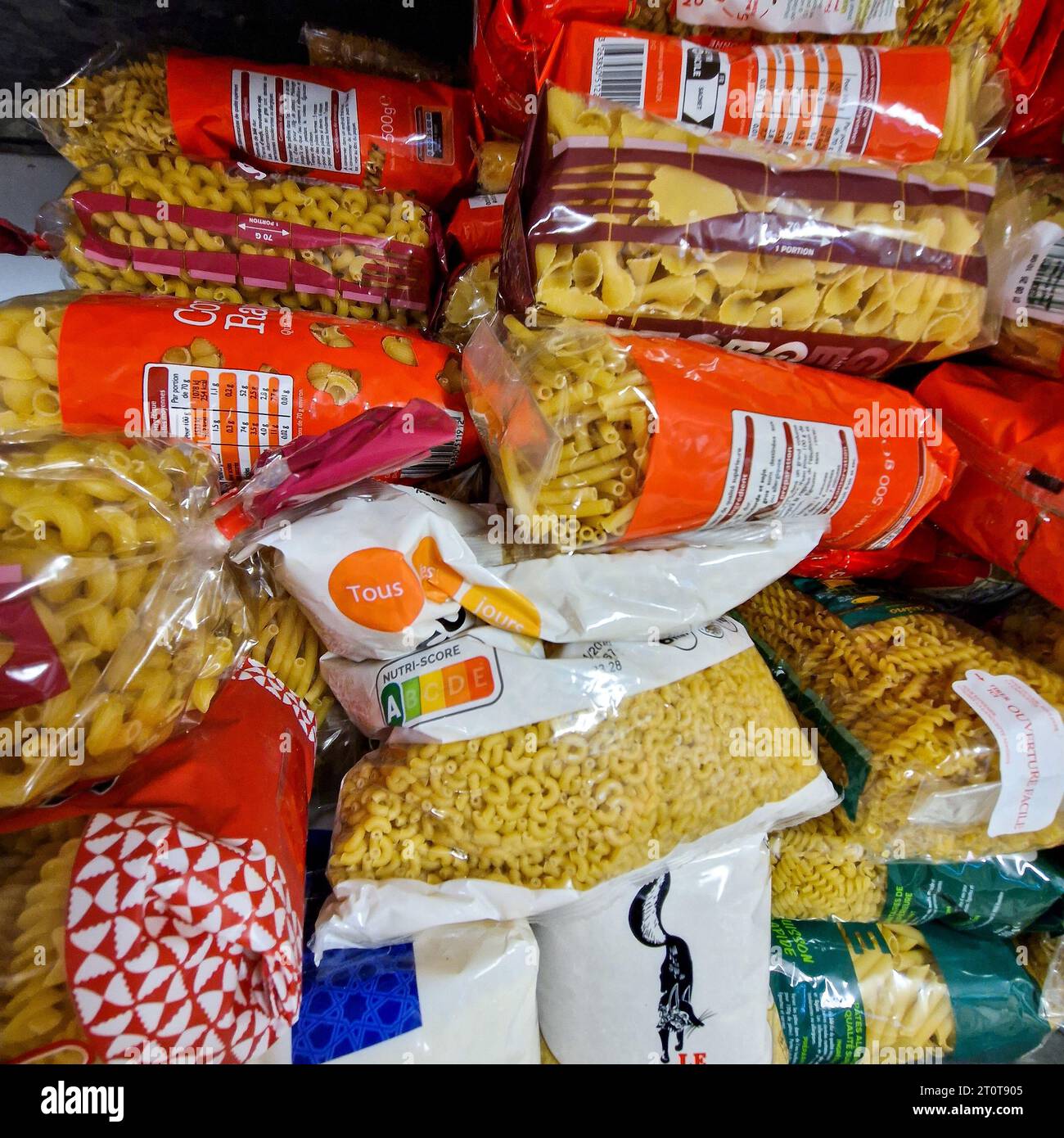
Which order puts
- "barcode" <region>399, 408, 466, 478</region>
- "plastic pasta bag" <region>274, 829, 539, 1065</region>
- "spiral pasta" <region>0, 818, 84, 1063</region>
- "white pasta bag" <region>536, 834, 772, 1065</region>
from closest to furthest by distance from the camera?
"spiral pasta" <region>0, 818, 84, 1063</region> → "plastic pasta bag" <region>274, 829, 539, 1065</region> → "white pasta bag" <region>536, 834, 772, 1065</region> → "barcode" <region>399, 408, 466, 478</region>

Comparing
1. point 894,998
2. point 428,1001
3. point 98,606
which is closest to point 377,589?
point 98,606

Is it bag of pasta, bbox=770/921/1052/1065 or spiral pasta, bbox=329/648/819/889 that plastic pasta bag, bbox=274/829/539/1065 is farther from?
bag of pasta, bbox=770/921/1052/1065

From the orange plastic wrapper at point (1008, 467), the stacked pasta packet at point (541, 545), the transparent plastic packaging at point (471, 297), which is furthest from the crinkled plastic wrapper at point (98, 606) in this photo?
the orange plastic wrapper at point (1008, 467)

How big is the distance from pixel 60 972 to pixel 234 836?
0.13m

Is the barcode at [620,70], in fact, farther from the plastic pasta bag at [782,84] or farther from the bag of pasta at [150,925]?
the bag of pasta at [150,925]

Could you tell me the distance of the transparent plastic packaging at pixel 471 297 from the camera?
860mm

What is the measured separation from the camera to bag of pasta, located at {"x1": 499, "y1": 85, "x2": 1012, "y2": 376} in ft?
2.20

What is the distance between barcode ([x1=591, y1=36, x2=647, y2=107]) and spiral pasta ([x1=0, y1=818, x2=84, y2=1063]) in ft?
2.67

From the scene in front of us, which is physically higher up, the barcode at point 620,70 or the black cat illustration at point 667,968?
the barcode at point 620,70

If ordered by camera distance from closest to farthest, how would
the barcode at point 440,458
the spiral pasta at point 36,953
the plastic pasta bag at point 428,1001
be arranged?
1. the spiral pasta at point 36,953
2. the plastic pasta bag at point 428,1001
3. the barcode at point 440,458

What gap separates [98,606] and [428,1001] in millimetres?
413

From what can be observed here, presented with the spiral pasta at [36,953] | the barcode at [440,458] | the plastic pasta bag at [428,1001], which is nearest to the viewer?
the spiral pasta at [36,953]

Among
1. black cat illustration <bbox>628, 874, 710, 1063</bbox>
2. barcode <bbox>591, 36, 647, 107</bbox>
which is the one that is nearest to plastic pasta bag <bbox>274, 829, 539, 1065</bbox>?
black cat illustration <bbox>628, 874, 710, 1063</bbox>

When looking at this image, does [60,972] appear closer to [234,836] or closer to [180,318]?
[234,836]
